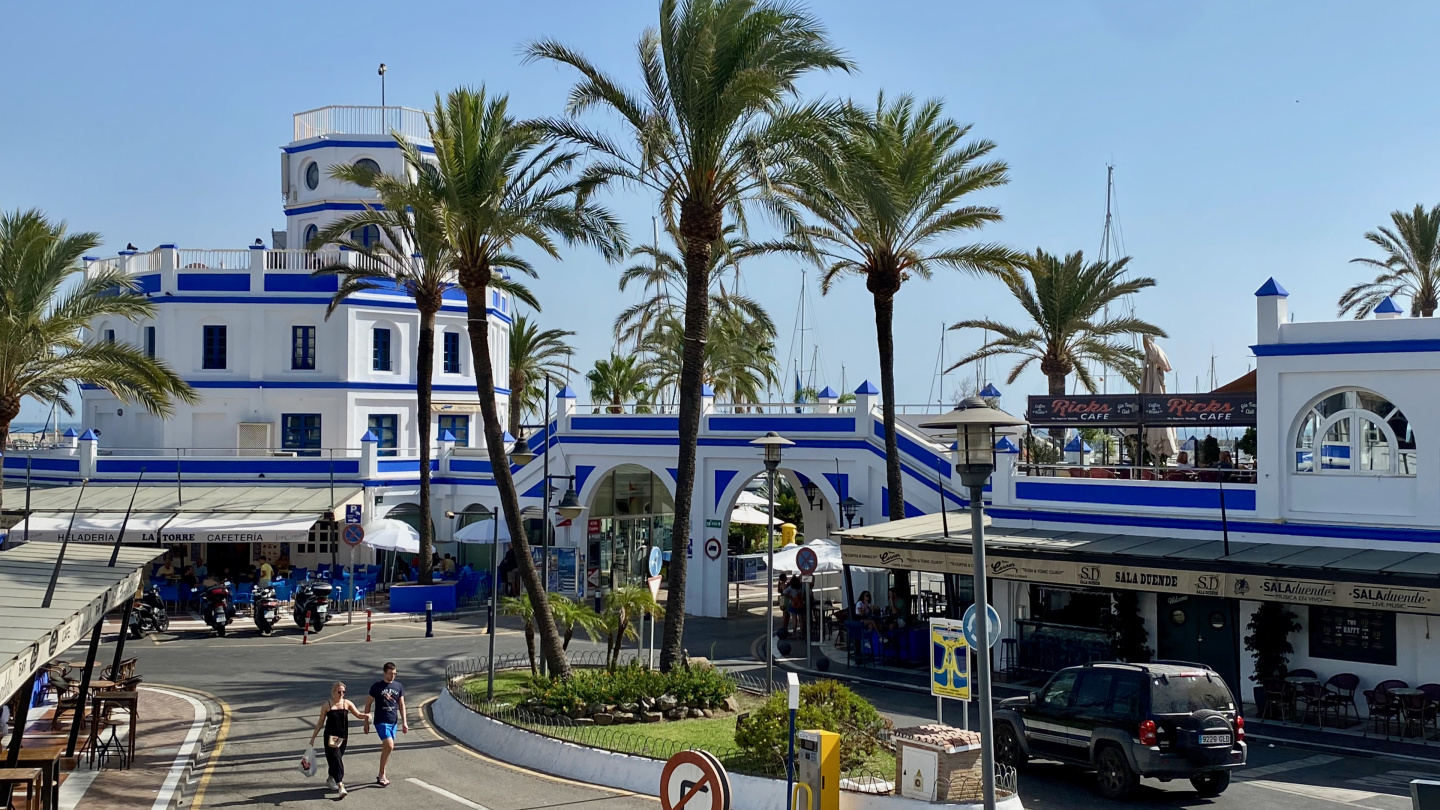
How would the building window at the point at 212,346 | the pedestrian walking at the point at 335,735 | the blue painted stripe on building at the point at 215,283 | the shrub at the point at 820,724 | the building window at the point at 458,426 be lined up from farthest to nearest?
the building window at the point at 458,426
the building window at the point at 212,346
the blue painted stripe on building at the point at 215,283
the pedestrian walking at the point at 335,735
the shrub at the point at 820,724

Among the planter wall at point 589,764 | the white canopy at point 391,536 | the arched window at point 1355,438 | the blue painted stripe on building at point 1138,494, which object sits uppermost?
the arched window at point 1355,438

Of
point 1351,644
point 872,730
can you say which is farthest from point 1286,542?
point 872,730

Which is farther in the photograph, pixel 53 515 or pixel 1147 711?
pixel 53 515

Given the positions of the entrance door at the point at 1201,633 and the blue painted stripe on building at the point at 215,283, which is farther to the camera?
the blue painted stripe on building at the point at 215,283

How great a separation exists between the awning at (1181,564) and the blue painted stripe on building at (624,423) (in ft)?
36.3

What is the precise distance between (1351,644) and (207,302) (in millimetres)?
36715

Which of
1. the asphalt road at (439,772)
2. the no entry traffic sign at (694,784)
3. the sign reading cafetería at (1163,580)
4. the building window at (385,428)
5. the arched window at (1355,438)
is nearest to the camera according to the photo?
the no entry traffic sign at (694,784)

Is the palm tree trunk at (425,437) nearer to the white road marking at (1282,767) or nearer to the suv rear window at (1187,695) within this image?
the white road marking at (1282,767)

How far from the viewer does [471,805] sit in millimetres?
15336

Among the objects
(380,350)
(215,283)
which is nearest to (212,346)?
(215,283)

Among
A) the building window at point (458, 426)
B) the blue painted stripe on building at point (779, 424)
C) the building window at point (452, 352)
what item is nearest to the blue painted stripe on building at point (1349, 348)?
the blue painted stripe on building at point (779, 424)

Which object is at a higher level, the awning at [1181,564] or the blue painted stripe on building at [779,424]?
the blue painted stripe on building at [779,424]

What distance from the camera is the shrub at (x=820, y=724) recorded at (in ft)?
49.3

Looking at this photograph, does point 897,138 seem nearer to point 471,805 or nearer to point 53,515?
point 471,805
